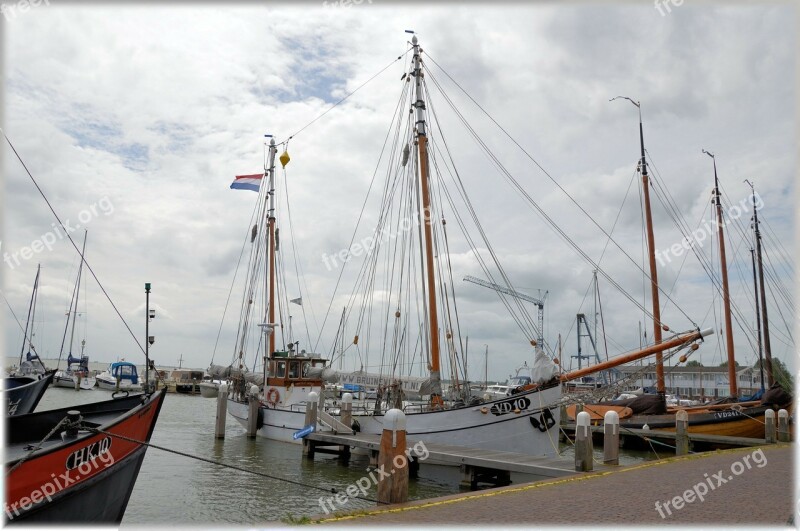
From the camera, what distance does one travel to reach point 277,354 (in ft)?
114

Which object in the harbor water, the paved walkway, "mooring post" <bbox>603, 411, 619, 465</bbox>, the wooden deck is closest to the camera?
the paved walkway

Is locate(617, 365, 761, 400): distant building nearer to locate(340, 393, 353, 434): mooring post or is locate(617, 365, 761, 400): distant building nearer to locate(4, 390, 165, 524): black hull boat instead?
locate(340, 393, 353, 434): mooring post

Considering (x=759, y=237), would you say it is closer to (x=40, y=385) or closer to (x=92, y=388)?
(x=40, y=385)

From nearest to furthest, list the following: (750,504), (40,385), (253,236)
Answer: (750,504) < (40,385) < (253,236)

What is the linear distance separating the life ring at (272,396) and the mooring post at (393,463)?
2158 centimetres

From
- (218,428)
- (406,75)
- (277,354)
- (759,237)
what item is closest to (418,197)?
(406,75)

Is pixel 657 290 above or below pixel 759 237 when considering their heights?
below

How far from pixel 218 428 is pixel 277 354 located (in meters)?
4.83

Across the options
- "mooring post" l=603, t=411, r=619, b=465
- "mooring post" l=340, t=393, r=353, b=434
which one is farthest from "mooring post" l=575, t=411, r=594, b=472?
"mooring post" l=340, t=393, r=353, b=434

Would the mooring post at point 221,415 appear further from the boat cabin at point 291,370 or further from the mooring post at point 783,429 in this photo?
the mooring post at point 783,429

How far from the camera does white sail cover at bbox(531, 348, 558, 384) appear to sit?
22172 millimetres

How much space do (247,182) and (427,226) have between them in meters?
14.3

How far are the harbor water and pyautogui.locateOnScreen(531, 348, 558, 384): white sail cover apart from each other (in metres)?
4.40

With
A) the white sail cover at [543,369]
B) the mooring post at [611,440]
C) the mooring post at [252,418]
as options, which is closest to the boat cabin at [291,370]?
the mooring post at [252,418]
